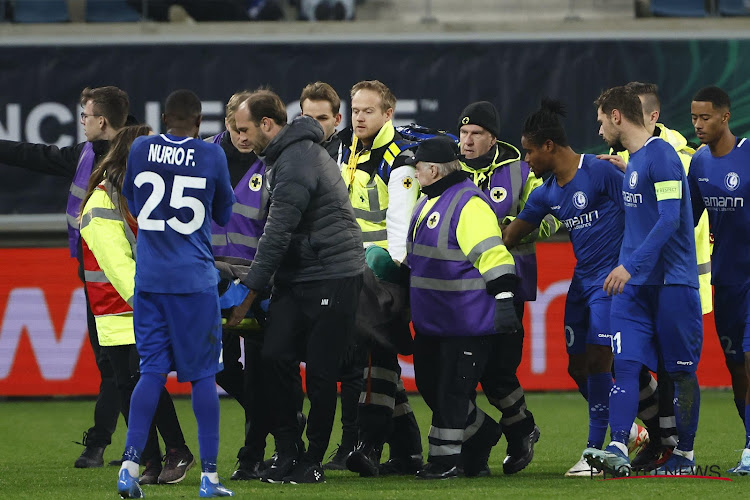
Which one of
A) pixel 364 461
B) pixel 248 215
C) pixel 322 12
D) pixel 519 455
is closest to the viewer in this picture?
pixel 364 461

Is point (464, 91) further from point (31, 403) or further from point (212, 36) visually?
point (31, 403)

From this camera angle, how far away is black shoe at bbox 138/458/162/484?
6609 millimetres

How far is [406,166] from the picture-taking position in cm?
706

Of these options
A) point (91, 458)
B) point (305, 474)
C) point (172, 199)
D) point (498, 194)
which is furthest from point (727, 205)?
point (91, 458)

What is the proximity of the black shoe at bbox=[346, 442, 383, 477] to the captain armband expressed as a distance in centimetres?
210

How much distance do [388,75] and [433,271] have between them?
7086 mm

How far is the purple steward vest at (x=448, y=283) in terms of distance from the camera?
659cm

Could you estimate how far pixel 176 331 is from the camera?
5797 mm

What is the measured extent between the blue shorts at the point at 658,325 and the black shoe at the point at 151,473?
8.14 ft

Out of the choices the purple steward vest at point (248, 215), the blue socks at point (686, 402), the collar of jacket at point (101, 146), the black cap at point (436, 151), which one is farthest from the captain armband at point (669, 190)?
the collar of jacket at point (101, 146)

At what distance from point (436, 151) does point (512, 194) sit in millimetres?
868

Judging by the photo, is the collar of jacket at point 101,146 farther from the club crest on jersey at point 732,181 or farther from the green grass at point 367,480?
the club crest on jersey at point 732,181

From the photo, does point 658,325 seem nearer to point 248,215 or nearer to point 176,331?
point 248,215

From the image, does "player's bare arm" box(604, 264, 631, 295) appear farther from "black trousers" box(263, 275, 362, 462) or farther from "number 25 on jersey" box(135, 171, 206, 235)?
"number 25 on jersey" box(135, 171, 206, 235)
